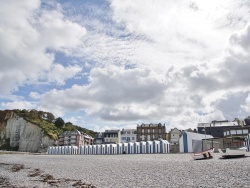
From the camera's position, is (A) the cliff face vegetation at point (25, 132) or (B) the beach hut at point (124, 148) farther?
(A) the cliff face vegetation at point (25, 132)

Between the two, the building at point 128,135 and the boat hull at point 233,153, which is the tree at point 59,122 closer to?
the building at point 128,135

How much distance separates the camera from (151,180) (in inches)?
774

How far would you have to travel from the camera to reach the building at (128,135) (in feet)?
446

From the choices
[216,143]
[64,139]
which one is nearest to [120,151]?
[216,143]

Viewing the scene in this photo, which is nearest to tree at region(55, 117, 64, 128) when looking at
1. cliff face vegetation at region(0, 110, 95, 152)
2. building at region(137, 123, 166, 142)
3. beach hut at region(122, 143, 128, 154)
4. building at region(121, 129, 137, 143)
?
cliff face vegetation at region(0, 110, 95, 152)

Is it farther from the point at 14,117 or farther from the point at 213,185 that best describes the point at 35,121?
the point at 213,185

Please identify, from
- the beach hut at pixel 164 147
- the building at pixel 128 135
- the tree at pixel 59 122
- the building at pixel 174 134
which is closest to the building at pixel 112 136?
the building at pixel 128 135

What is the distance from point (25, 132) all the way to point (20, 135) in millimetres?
4397

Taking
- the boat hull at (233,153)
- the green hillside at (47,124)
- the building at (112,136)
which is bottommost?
the boat hull at (233,153)

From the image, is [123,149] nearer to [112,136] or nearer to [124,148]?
[124,148]

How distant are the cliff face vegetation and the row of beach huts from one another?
92.7 feet

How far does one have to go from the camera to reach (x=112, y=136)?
433 ft

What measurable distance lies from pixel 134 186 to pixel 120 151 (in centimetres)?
5574

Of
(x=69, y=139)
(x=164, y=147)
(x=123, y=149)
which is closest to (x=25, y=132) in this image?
(x=69, y=139)
